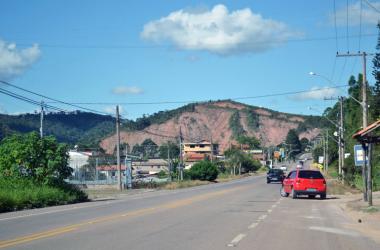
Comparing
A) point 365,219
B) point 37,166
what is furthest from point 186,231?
point 37,166

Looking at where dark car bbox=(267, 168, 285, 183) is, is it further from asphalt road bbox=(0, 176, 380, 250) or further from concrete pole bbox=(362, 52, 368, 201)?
asphalt road bbox=(0, 176, 380, 250)

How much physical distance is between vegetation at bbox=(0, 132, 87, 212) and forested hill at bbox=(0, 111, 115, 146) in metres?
33.4

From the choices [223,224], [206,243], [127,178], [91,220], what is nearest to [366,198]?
[223,224]

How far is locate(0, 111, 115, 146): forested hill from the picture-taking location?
90.3 meters

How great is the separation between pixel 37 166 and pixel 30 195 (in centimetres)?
440

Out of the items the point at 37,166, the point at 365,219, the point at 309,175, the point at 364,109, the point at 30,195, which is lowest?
the point at 365,219

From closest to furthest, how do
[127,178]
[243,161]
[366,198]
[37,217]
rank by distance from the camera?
1. [37,217]
2. [366,198]
3. [127,178]
4. [243,161]

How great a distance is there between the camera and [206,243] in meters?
13.4

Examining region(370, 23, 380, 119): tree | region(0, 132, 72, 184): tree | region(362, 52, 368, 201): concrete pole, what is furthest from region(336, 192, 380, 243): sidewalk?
region(370, 23, 380, 119): tree

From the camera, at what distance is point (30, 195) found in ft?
96.5

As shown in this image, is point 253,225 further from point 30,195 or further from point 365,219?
point 30,195

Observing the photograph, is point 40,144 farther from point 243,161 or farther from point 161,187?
point 243,161

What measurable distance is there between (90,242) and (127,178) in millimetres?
45277

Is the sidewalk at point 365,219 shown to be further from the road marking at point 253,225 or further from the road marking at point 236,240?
the road marking at point 236,240
